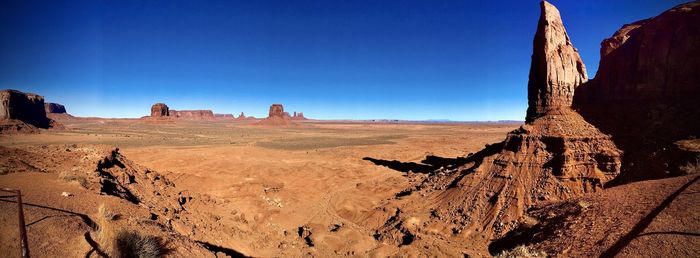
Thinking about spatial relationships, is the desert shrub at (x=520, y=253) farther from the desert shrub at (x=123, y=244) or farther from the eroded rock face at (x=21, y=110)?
the eroded rock face at (x=21, y=110)

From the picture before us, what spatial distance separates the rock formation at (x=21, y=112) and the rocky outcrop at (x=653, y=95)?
10671 centimetres

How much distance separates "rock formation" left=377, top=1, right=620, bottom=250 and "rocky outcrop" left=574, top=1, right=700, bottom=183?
3.40ft

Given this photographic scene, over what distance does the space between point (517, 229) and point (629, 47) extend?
1376 centimetres

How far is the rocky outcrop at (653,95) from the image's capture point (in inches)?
576

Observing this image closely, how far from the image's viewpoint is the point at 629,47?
62.0 feet

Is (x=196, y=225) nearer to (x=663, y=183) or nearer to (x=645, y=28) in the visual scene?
(x=663, y=183)

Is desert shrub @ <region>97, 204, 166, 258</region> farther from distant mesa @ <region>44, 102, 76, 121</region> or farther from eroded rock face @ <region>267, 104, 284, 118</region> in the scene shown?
distant mesa @ <region>44, 102, 76, 121</region>

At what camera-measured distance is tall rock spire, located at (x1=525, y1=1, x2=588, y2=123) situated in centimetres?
1932

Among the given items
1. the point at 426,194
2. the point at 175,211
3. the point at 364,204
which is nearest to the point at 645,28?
the point at 426,194

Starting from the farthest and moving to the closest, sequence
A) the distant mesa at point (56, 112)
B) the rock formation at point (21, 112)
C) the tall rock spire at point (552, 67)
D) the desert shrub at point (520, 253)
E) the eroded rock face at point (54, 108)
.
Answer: the eroded rock face at point (54, 108), the distant mesa at point (56, 112), the rock formation at point (21, 112), the tall rock spire at point (552, 67), the desert shrub at point (520, 253)

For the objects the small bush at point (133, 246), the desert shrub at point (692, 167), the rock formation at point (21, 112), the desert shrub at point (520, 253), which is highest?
the rock formation at point (21, 112)

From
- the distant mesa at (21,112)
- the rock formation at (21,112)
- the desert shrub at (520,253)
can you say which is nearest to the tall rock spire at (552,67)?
the desert shrub at (520,253)

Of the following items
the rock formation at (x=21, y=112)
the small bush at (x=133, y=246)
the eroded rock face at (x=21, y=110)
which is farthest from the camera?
the eroded rock face at (x=21, y=110)

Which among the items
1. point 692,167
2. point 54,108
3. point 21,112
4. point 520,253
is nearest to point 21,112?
point 21,112
